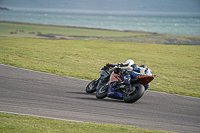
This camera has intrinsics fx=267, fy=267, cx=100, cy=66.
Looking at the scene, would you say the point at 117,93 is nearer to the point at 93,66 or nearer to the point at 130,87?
the point at 130,87

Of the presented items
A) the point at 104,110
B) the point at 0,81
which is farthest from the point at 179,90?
the point at 0,81

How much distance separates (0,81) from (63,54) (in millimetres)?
10831

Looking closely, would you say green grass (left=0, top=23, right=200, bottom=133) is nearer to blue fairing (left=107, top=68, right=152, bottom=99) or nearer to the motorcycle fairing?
the motorcycle fairing

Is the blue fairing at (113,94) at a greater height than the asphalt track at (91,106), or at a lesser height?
greater

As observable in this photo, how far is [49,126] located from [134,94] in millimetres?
3548

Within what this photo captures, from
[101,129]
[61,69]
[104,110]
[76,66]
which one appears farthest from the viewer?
[76,66]

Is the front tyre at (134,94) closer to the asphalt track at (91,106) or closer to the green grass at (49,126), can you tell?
the asphalt track at (91,106)

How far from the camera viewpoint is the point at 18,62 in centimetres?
1709

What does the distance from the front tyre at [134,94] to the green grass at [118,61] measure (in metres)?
4.20

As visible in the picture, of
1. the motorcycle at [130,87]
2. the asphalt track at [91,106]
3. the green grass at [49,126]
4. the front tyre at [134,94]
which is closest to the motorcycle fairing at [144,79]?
the motorcycle at [130,87]

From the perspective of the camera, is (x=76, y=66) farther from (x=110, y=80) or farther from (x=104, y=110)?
(x=104, y=110)

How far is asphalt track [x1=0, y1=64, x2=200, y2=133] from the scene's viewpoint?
7652mm

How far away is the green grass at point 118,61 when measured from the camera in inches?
603

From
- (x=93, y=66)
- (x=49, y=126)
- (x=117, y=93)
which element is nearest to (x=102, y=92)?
(x=117, y=93)
